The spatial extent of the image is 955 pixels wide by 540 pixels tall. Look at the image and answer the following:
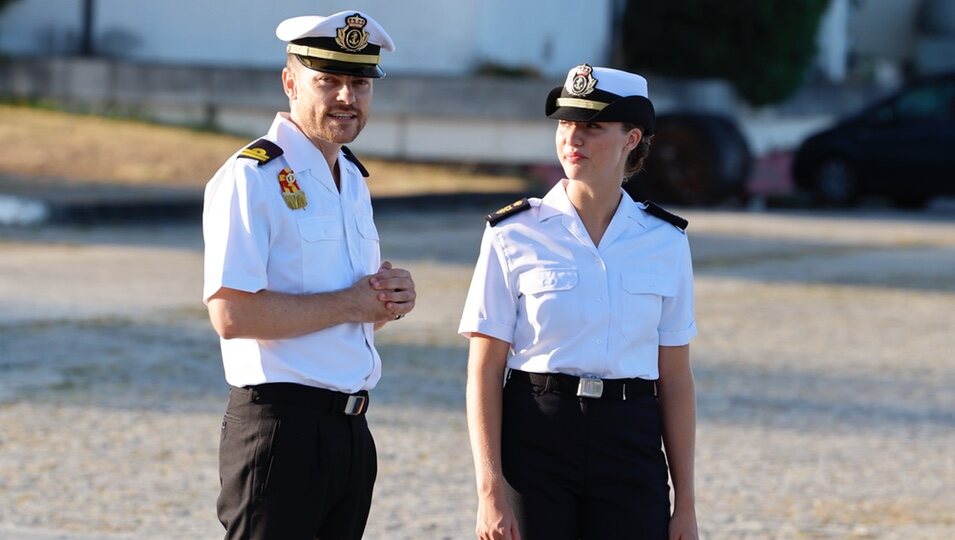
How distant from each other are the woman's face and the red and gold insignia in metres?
0.46

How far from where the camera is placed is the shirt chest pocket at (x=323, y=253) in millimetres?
3654

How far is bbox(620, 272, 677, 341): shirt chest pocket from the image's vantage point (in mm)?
3766

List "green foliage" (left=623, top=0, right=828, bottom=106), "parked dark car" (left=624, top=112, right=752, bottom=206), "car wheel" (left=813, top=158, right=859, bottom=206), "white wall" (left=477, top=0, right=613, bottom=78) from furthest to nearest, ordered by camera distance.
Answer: "green foliage" (left=623, top=0, right=828, bottom=106) < "white wall" (left=477, top=0, right=613, bottom=78) < "car wheel" (left=813, top=158, right=859, bottom=206) < "parked dark car" (left=624, top=112, right=752, bottom=206)

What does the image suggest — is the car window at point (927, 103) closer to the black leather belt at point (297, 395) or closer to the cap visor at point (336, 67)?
the cap visor at point (336, 67)

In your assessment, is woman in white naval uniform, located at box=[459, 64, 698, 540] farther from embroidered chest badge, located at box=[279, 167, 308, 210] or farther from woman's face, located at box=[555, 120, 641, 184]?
embroidered chest badge, located at box=[279, 167, 308, 210]

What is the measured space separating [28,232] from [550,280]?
11.3m

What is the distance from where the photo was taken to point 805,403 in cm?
821

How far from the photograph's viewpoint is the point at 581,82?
3.73m

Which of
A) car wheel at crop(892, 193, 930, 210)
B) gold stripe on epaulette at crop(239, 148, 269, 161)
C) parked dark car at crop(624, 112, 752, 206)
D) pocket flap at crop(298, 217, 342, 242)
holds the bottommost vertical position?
car wheel at crop(892, 193, 930, 210)

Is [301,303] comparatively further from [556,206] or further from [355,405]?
[556,206]

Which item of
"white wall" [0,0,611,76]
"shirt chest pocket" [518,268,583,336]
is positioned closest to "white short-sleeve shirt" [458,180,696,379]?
"shirt chest pocket" [518,268,583,336]

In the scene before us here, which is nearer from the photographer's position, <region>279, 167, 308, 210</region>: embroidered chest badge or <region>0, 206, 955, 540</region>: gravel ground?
<region>279, 167, 308, 210</region>: embroidered chest badge

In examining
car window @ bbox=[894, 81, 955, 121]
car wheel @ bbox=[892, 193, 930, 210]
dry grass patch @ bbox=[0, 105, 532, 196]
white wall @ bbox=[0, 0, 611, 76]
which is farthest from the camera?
white wall @ bbox=[0, 0, 611, 76]

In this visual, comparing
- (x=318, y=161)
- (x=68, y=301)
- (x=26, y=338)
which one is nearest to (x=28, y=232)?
(x=68, y=301)
